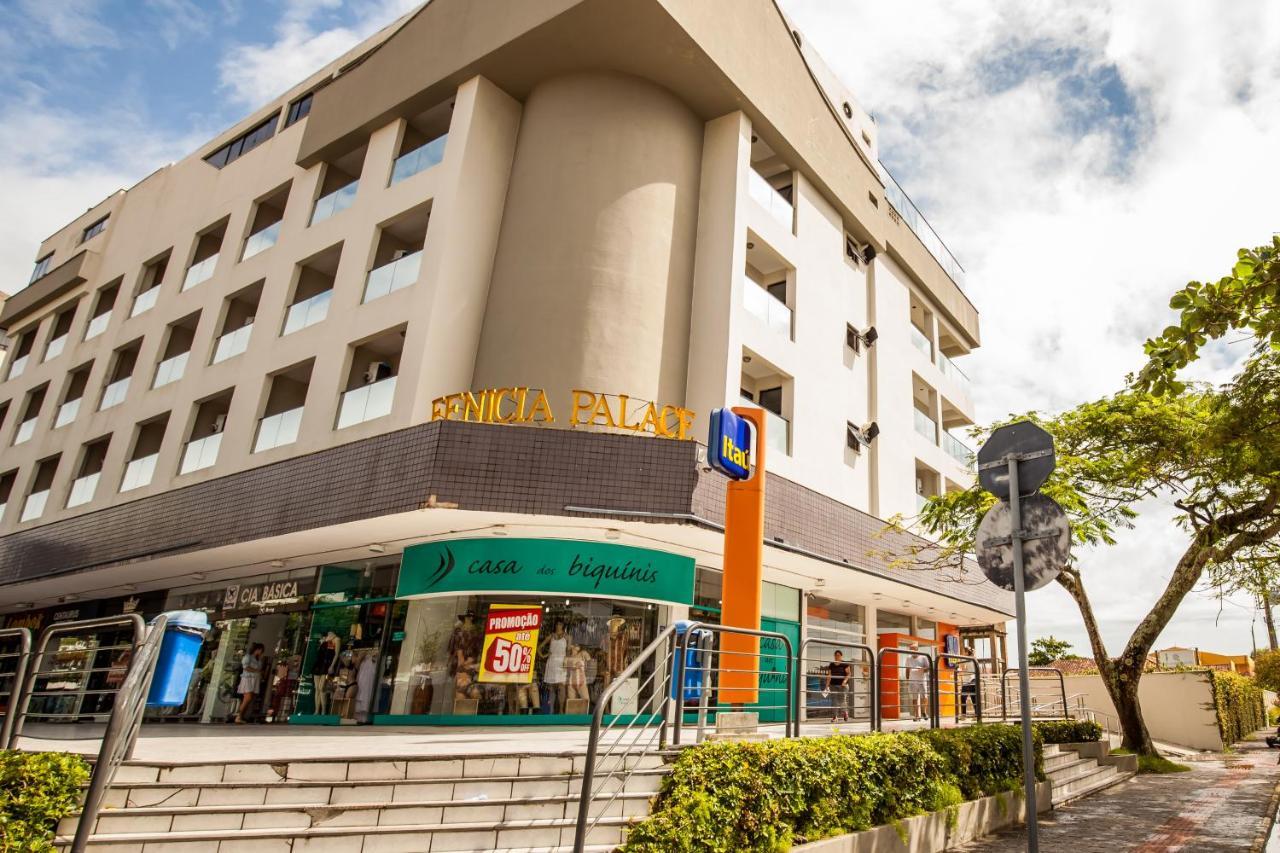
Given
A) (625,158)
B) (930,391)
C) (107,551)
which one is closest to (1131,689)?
(930,391)

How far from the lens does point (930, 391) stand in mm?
24062

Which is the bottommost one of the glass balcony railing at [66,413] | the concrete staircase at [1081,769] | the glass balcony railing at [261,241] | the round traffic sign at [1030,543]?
the concrete staircase at [1081,769]

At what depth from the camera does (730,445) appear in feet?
35.3

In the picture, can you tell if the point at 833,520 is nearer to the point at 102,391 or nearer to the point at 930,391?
the point at 930,391

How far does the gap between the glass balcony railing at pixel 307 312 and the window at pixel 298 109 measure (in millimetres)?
6996

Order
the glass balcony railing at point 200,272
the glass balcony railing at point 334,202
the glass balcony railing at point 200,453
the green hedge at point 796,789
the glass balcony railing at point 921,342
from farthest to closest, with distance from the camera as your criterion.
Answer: the glass balcony railing at point 921,342 < the glass balcony railing at point 200,272 < the glass balcony railing at point 334,202 < the glass balcony railing at point 200,453 < the green hedge at point 796,789

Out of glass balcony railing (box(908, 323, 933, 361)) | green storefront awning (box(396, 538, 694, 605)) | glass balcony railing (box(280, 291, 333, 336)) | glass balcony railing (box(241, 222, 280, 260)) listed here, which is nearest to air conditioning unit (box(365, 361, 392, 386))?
glass balcony railing (box(280, 291, 333, 336))

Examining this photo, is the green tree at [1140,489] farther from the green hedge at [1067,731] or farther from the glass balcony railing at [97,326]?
the glass balcony railing at [97,326]

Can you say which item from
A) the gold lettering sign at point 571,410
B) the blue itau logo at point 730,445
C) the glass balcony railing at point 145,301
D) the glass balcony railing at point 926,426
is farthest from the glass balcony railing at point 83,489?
the glass balcony railing at point 926,426

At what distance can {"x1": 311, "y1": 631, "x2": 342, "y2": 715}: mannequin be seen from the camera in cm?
1481

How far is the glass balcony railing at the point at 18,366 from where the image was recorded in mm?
27070

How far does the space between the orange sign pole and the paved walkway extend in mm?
3144

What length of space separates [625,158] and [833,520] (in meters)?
8.23

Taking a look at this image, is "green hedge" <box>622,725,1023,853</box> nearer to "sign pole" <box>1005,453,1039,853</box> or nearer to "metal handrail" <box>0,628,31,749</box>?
"sign pole" <box>1005,453,1039,853</box>
